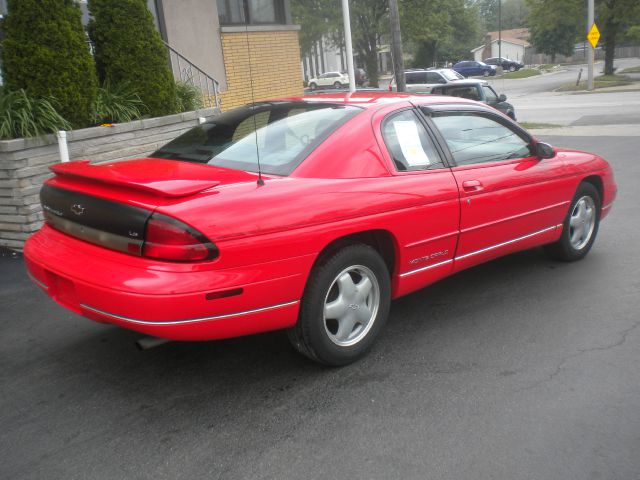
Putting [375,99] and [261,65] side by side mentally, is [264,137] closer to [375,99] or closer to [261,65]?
[375,99]

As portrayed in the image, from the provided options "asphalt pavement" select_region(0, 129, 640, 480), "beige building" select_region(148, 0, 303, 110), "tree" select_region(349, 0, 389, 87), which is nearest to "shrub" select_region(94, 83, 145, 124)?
"asphalt pavement" select_region(0, 129, 640, 480)

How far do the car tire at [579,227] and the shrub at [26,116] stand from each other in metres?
5.01

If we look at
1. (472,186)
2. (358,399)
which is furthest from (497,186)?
(358,399)

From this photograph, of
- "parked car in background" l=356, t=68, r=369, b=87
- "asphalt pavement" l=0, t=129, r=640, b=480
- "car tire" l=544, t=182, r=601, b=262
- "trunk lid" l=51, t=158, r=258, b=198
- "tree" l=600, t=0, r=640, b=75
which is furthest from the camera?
"parked car in background" l=356, t=68, r=369, b=87

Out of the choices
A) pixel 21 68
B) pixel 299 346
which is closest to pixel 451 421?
pixel 299 346

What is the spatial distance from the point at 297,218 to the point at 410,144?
1.21 metres

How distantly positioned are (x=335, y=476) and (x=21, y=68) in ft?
19.4

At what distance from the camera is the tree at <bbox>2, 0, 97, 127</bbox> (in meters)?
6.86

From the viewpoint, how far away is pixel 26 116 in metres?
6.55

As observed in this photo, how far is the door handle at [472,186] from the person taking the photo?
4.34 m

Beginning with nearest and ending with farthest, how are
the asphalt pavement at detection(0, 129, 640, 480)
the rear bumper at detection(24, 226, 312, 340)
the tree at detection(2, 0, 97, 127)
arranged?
the asphalt pavement at detection(0, 129, 640, 480) → the rear bumper at detection(24, 226, 312, 340) → the tree at detection(2, 0, 97, 127)

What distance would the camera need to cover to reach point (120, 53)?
27.0ft

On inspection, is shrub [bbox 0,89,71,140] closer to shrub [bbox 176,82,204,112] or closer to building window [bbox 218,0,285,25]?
shrub [bbox 176,82,204,112]

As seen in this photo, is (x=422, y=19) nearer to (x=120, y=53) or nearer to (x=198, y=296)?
(x=120, y=53)
